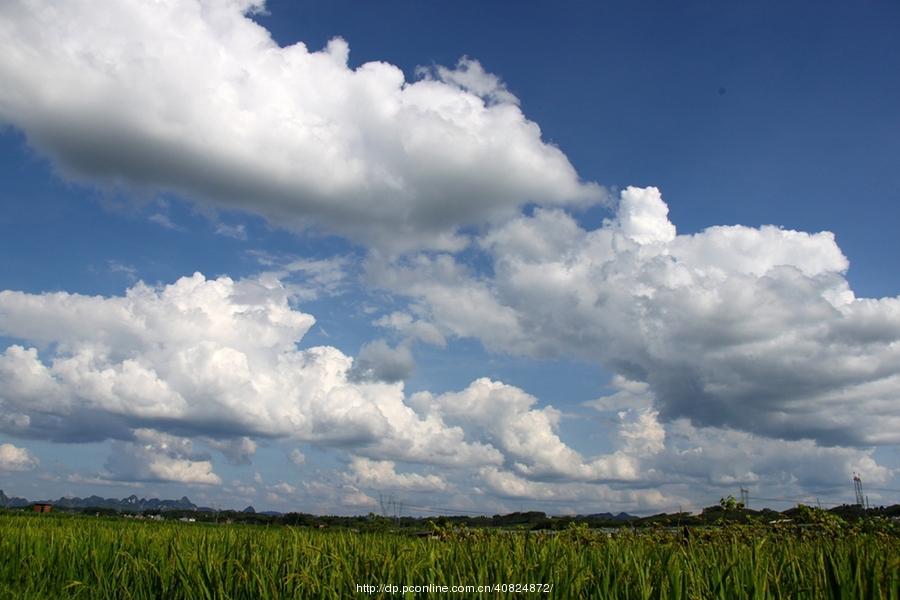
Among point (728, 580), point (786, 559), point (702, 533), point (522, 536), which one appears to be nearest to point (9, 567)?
point (522, 536)

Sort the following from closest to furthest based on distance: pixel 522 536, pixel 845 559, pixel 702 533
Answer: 1. pixel 845 559
2. pixel 522 536
3. pixel 702 533

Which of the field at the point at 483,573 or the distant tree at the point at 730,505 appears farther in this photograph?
the distant tree at the point at 730,505

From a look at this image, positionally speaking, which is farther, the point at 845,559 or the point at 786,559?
the point at 786,559

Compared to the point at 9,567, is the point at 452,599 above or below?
above

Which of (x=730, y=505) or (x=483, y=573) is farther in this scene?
(x=730, y=505)

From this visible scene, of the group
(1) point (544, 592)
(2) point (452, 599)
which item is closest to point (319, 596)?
(2) point (452, 599)

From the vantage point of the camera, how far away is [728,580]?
5609 mm

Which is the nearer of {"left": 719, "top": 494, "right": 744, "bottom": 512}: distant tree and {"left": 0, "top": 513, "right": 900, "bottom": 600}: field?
{"left": 0, "top": 513, "right": 900, "bottom": 600}: field

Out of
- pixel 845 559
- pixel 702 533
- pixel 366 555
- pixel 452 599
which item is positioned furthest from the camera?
pixel 702 533

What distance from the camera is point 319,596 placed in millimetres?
6086

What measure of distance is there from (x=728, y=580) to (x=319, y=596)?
142 inches

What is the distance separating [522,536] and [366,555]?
3269mm

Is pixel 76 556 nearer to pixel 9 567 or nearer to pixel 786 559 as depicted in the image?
pixel 9 567

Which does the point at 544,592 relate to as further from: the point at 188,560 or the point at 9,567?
the point at 9,567
